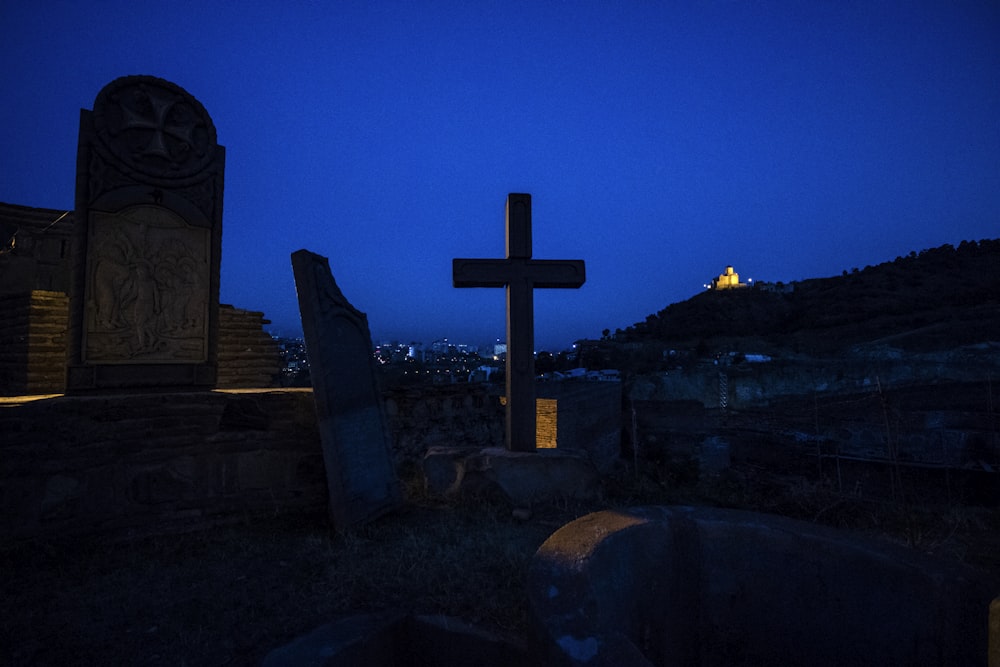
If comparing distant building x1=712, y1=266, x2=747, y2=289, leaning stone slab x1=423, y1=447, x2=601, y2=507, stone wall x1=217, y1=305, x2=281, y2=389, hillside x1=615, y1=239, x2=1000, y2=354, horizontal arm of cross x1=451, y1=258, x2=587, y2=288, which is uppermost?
distant building x1=712, y1=266, x2=747, y2=289

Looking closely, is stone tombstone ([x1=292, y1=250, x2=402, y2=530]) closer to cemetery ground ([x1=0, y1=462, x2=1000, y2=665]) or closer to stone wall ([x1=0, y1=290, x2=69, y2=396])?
cemetery ground ([x1=0, y1=462, x2=1000, y2=665])

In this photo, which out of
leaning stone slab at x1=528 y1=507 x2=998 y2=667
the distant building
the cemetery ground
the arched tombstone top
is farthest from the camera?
the distant building

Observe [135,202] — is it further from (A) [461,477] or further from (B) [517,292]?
(A) [461,477]

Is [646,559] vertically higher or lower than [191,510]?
higher

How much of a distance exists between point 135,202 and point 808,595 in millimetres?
5258

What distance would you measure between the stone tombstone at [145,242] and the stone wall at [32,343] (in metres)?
3.83

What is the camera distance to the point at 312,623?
2.06 metres

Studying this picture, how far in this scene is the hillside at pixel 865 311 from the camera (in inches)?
1207

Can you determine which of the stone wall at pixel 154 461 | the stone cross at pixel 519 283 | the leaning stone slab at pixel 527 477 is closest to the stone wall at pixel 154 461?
the stone wall at pixel 154 461

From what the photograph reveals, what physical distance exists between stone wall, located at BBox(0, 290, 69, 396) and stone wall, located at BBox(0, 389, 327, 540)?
451cm

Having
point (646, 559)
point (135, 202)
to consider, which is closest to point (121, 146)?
point (135, 202)

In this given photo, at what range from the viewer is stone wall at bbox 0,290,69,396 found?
628 cm

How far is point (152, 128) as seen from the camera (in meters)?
4.01

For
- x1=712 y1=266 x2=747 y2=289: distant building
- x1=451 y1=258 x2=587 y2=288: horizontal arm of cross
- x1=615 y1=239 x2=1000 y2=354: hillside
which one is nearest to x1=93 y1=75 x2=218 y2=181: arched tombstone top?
x1=451 y1=258 x2=587 y2=288: horizontal arm of cross
